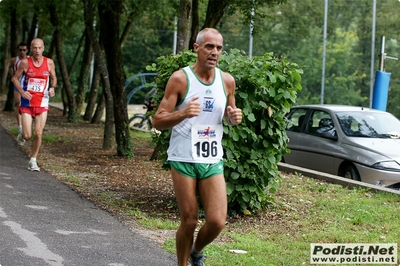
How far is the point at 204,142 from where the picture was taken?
6215 millimetres

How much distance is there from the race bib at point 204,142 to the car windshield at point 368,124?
8727 millimetres

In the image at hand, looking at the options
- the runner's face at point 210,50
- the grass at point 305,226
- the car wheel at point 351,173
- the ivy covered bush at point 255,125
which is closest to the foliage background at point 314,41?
the car wheel at point 351,173

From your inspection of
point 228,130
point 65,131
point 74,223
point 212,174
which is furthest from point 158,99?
point 65,131

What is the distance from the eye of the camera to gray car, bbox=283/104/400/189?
13414 millimetres

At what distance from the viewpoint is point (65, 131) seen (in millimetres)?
22031

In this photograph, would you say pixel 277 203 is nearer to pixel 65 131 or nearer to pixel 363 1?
pixel 65 131

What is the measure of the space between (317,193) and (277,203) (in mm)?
1598

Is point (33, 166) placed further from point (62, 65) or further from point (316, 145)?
point (62, 65)

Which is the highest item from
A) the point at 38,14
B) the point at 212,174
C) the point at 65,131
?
the point at 38,14

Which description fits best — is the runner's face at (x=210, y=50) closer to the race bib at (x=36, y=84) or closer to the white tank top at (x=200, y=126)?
the white tank top at (x=200, y=126)

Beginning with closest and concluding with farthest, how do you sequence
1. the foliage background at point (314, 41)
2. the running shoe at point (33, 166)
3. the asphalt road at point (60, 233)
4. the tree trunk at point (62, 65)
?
the asphalt road at point (60, 233) → the running shoe at point (33, 166) → the tree trunk at point (62, 65) → the foliage background at point (314, 41)

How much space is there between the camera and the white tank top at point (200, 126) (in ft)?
20.2

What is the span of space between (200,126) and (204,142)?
135mm

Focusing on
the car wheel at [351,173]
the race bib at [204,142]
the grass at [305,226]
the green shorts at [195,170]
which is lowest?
the car wheel at [351,173]
